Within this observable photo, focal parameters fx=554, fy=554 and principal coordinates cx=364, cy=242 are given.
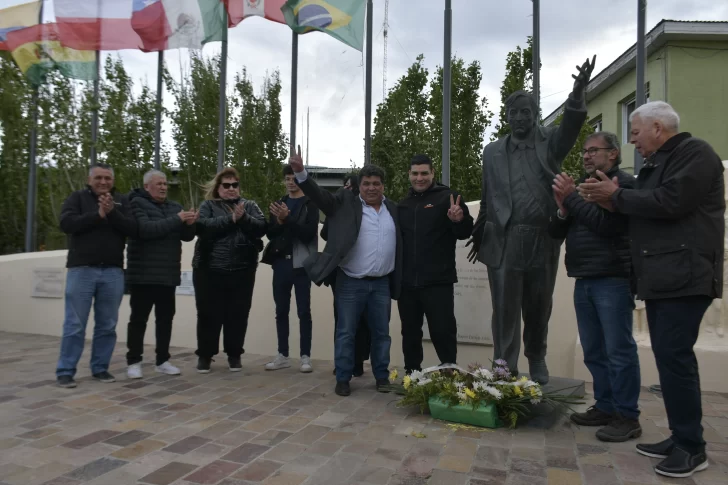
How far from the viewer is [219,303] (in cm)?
519

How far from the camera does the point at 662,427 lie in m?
3.54

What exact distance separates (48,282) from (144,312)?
3978 mm

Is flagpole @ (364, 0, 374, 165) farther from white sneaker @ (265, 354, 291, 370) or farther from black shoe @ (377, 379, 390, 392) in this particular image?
black shoe @ (377, 379, 390, 392)

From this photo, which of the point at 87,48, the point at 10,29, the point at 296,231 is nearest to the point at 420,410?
the point at 296,231

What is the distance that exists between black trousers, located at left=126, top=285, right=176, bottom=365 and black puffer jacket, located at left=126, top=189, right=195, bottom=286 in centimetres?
13

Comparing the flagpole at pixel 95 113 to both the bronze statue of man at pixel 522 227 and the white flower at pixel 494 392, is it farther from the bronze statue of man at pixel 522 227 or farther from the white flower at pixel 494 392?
the white flower at pixel 494 392

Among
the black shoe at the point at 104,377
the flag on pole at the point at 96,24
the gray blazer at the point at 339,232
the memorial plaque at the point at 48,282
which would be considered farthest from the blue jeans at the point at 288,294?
the flag on pole at the point at 96,24

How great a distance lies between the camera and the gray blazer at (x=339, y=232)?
438 cm

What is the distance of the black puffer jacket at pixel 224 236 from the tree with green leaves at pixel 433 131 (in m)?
6.86

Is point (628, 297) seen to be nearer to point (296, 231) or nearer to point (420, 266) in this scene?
point (420, 266)

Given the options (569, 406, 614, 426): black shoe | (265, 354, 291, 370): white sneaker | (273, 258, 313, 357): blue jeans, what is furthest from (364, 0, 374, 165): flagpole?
(569, 406, 614, 426): black shoe

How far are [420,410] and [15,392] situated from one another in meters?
3.23

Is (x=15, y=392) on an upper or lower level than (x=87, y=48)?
lower

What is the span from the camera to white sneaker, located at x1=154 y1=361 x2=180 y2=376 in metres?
5.15
